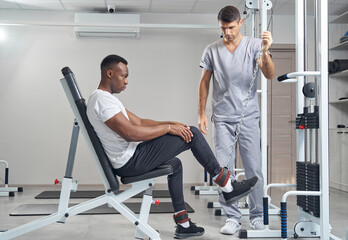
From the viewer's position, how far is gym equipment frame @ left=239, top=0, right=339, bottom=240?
2434mm

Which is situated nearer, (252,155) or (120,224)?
(252,155)

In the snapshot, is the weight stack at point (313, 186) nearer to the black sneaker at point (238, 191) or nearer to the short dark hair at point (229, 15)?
the black sneaker at point (238, 191)

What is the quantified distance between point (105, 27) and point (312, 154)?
12.0 ft

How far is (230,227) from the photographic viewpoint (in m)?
2.81

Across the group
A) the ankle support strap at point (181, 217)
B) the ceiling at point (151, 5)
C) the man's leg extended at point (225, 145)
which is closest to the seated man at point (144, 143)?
the ankle support strap at point (181, 217)

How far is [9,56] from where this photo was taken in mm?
5734

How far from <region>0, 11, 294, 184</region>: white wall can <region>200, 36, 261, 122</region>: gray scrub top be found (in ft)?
9.49

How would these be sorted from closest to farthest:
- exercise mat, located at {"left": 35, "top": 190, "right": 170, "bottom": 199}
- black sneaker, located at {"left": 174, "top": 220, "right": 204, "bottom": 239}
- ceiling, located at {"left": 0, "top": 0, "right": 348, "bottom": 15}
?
black sneaker, located at {"left": 174, "top": 220, "right": 204, "bottom": 239}
exercise mat, located at {"left": 35, "top": 190, "right": 170, "bottom": 199}
ceiling, located at {"left": 0, "top": 0, "right": 348, "bottom": 15}

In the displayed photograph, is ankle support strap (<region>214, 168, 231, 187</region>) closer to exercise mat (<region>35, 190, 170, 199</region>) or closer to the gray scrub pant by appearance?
the gray scrub pant

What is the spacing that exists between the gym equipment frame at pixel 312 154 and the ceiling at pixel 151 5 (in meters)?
2.65

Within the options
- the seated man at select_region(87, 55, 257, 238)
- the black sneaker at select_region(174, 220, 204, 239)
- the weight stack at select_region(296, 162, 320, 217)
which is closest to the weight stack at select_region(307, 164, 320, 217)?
the weight stack at select_region(296, 162, 320, 217)

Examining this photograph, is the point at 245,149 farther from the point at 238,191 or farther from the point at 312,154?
the point at 238,191

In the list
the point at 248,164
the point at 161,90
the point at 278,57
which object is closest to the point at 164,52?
the point at 161,90

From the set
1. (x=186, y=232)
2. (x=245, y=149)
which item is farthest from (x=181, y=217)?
(x=245, y=149)
